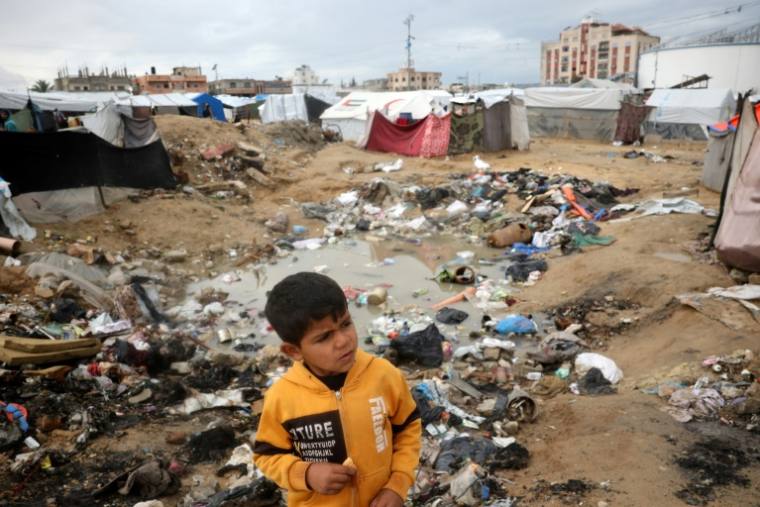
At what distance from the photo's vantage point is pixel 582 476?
8.76ft

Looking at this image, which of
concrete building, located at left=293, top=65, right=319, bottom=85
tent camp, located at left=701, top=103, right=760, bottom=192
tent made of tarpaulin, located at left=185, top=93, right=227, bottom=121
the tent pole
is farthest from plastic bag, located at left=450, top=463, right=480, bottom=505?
concrete building, located at left=293, top=65, right=319, bottom=85

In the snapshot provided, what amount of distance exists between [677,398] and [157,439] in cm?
368

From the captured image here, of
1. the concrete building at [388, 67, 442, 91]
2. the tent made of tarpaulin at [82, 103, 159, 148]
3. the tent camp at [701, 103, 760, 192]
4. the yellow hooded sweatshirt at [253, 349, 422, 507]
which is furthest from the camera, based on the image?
the concrete building at [388, 67, 442, 91]

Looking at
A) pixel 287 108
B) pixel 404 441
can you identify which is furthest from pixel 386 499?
pixel 287 108

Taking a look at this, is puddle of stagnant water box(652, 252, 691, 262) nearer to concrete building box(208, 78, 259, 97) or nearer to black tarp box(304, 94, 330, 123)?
black tarp box(304, 94, 330, 123)

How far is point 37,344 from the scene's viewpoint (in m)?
4.20

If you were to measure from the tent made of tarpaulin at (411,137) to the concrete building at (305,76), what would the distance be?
240ft

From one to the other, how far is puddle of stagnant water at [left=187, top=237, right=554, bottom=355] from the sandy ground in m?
0.81

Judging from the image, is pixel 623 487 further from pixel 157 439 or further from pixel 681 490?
pixel 157 439

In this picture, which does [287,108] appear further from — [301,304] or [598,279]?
[301,304]

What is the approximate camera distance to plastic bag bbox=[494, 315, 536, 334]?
5566 millimetres

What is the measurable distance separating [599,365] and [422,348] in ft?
5.43

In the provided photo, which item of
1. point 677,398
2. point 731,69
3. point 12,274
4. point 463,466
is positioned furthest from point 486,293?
point 731,69

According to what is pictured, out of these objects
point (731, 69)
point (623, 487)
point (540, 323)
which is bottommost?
point (540, 323)
